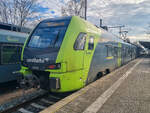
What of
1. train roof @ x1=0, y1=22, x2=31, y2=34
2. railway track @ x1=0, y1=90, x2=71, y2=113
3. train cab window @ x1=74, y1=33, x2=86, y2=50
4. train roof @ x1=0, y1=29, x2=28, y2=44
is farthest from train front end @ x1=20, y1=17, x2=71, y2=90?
train roof @ x1=0, y1=22, x2=31, y2=34

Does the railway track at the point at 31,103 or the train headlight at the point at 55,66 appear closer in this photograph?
the train headlight at the point at 55,66

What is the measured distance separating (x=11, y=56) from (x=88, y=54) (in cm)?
360

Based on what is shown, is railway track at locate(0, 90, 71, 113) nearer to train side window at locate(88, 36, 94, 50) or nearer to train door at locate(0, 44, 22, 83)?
train door at locate(0, 44, 22, 83)

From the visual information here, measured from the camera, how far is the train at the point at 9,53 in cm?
550

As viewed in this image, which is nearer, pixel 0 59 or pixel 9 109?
pixel 9 109

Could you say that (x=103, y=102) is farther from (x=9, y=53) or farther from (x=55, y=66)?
(x=9, y=53)

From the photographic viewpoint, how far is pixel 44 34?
468 centimetres

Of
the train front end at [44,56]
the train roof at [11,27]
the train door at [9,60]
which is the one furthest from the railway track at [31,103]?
the train roof at [11,27]

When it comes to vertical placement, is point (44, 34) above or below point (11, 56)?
above

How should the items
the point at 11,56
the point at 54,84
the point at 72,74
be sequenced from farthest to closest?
1. the point at 11,56
2. the point at 72,74
3. the point at 54,84

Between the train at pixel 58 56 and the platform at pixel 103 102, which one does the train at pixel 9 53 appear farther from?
the platform at pixel 103 102

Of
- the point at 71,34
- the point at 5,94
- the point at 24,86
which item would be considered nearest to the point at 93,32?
the point at 71,34

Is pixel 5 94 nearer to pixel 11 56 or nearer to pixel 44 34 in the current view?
pixel 11 56

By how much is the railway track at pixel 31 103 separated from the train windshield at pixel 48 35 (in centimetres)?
196
